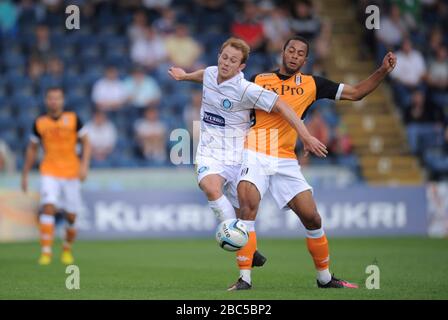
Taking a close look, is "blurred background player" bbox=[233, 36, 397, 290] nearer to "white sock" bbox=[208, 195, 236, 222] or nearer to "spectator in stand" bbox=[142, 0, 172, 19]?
"white sock" bbox=[208, 195, 236, 222]

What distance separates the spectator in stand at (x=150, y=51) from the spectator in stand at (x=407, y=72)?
18.9ft

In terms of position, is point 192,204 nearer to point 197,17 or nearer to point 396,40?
point 197,17

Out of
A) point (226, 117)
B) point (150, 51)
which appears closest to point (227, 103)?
point (226, 117)

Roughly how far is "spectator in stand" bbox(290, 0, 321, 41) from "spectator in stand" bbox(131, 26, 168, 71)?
3440mm

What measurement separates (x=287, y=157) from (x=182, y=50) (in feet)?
44.7

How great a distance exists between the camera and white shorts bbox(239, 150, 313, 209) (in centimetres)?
1035

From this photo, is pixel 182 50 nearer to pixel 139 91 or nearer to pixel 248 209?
pixel 139 91

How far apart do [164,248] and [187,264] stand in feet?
12.6

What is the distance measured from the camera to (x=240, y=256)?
10.3 m

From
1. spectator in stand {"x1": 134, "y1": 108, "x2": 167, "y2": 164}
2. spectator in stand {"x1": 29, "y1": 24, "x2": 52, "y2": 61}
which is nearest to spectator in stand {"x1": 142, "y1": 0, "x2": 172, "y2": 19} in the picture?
spectator in stand {"x1": 29, "y1": 24, "x2": 52, "y2": 61}

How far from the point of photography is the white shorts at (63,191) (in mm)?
15852

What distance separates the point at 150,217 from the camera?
20922mm

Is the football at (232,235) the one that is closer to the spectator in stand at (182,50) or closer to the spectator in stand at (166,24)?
the spectator in stand at (182,50)

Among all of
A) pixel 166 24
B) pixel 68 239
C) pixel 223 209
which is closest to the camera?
pixel 223 209
